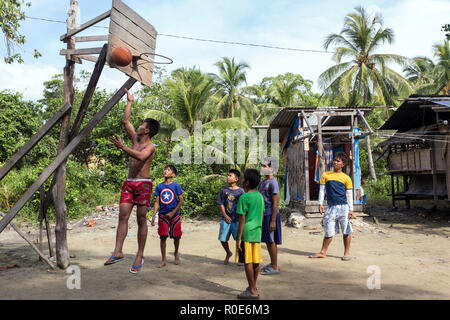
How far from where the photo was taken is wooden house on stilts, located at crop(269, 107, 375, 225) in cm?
1067

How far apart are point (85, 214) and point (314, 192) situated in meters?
8.39

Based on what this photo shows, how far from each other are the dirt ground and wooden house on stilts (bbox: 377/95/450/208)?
12.4 ft

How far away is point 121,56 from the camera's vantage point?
14.8 ft

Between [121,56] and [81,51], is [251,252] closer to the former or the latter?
[121,56]

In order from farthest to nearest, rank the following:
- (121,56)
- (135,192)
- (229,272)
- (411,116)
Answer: (411,116), (229,272), (121,56), (135,192)

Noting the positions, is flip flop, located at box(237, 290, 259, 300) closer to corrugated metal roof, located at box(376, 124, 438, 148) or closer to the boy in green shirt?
the boy in green shirt

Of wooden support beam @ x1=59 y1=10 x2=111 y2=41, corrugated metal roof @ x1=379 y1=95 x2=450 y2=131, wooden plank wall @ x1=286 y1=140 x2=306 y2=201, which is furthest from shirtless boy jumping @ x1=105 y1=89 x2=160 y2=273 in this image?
corrugated metal roof @ x1=379 y1=95 x2=450 y2=131

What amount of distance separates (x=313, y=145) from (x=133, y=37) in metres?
9.53

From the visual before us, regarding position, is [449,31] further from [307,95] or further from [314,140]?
[307,95]

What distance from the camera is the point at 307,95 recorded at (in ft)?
109

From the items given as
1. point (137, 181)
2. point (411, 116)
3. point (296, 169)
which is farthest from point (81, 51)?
point (411, 116)

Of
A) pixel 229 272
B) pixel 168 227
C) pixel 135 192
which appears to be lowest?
pixel 229 272

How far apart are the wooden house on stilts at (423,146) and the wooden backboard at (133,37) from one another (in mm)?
8789

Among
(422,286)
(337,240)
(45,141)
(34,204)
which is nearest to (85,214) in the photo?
(34,204)
